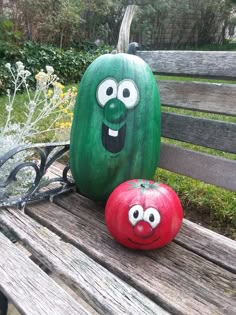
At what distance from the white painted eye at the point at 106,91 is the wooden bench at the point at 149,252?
1.13ft

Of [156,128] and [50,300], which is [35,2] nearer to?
[156,128]

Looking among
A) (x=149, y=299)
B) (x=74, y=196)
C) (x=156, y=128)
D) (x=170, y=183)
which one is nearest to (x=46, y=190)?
(x=74, y=196)

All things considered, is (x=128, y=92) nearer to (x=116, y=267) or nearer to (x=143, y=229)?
(x=143, y=229)

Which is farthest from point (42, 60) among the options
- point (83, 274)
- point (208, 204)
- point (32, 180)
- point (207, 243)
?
point (83, 274)

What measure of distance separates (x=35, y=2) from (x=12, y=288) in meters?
7.35

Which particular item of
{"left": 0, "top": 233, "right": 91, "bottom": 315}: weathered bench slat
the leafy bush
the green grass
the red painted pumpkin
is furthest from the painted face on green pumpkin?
the leafy bush

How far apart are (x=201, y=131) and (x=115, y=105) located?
38 centimetres

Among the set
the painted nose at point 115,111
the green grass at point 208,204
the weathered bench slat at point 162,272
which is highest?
the painted nose at point 115,111

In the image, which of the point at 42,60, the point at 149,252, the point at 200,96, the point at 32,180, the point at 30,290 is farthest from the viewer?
the point at 42,60

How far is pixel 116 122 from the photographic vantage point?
132 centimetres

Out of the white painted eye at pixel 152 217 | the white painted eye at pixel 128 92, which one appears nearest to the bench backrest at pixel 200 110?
the white painted eye at pixel 128 92

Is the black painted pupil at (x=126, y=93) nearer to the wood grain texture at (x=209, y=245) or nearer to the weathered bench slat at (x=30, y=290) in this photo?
the wood grain texture at (x=209, y=245)

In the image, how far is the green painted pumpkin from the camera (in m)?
1.31

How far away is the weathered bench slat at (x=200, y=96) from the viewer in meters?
1.38
